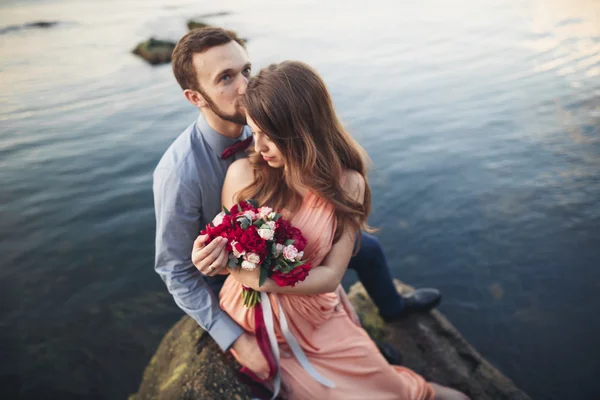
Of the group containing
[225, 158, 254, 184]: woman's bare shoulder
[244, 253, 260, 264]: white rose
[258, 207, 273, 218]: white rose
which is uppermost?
[225, 158, 254, 184]: woman's bare shoulder

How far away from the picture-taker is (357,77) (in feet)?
40.6

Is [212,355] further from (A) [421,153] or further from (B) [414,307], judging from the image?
(A) [421,153]

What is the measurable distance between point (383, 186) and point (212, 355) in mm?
5154

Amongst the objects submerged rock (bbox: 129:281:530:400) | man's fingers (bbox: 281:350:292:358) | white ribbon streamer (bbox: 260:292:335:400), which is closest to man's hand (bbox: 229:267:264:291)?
white ribbon streamer (bbox: 260:292:335:400)

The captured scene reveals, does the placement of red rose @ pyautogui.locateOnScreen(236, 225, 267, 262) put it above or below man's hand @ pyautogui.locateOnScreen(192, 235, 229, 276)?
above

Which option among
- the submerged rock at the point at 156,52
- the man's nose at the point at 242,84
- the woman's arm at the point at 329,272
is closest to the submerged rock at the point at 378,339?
the woman's arm at the point at 329,272

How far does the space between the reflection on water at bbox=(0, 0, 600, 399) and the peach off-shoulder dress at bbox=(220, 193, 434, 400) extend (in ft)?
8.06

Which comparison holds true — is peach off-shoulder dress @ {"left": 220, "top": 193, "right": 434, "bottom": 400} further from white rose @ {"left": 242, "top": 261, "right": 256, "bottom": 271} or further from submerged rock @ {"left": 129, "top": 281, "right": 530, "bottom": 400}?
white rose @ {"left": 242, "top": 261, "right": 256, "bottom": 271}

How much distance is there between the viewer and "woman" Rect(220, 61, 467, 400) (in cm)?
250

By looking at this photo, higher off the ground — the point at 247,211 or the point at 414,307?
the point at 247,211

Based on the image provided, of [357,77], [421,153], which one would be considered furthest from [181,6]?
[421,153]

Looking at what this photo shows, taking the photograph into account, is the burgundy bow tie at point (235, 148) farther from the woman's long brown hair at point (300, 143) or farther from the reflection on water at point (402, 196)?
the reflection on water at point (402, 196)

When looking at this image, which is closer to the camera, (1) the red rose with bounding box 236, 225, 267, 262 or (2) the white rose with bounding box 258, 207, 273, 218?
(1) the red rose with bounding box 236, 225, 267, 262

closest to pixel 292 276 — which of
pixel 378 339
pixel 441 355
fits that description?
pixel 378 339
